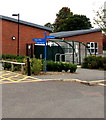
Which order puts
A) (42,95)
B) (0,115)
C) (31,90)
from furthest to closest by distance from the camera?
1. (31,90)
2. (42,95)
3. (0,115)

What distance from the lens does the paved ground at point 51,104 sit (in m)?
4.40

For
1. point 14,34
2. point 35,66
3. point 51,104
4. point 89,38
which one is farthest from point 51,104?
point 89,38

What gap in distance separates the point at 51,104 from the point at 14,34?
76.2ft

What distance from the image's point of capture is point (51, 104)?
17.2 ft

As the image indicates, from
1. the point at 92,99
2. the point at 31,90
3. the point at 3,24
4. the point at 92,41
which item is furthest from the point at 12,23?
the point at 92,99

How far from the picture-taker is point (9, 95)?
6.32 meters

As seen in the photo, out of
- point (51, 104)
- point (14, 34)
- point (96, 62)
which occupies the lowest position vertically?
point (51, 104)

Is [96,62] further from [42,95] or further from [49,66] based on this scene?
[42,95]

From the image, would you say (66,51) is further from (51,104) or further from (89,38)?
(51,104)

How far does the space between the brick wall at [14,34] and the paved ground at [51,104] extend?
20.1m

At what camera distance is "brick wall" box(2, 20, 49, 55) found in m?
26.0

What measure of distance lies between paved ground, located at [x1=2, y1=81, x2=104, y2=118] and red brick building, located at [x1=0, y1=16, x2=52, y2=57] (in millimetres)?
20178

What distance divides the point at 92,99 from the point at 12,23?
23341mm

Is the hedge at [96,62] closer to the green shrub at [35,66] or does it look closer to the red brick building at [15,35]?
the green shrub at [35,66]
